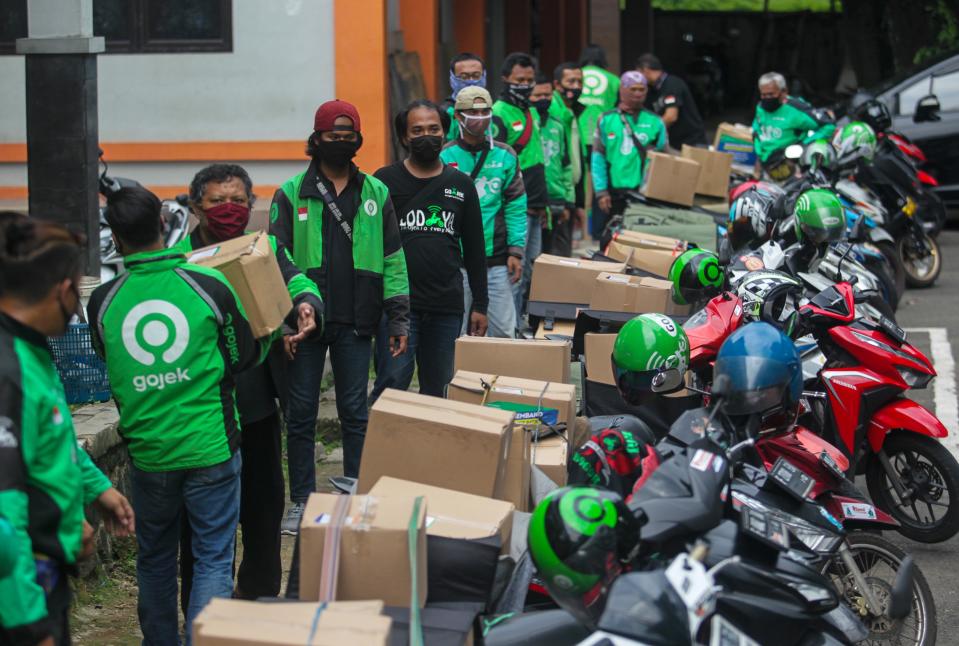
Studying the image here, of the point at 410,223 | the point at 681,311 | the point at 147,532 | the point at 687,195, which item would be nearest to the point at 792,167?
the point at 687,195

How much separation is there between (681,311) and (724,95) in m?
22.6

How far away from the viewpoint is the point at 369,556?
3.90m

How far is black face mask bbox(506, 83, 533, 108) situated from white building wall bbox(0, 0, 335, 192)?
234 centimetres

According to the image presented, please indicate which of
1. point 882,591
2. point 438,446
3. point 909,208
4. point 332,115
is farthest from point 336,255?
point 909,208

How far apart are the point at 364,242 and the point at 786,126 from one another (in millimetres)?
7578

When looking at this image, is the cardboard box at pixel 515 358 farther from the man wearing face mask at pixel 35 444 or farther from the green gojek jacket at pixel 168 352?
the man wearing face mask at pixel 35 444

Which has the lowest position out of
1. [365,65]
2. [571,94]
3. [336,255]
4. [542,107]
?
[336,255]

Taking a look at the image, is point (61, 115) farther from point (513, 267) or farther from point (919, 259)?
point (919, 259)

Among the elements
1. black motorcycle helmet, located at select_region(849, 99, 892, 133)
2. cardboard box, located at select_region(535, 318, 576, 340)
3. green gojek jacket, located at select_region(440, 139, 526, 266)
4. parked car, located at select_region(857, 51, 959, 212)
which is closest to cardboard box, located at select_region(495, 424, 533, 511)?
cardboard box, located at select_region(535, 318, 576, 340)

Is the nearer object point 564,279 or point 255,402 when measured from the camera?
point 255,402

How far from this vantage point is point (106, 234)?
10.2 meters

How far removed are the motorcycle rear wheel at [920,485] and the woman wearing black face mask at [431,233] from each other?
2.19 m

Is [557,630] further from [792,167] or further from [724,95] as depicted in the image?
[724,95]

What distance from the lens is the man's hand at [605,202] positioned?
10875mm
